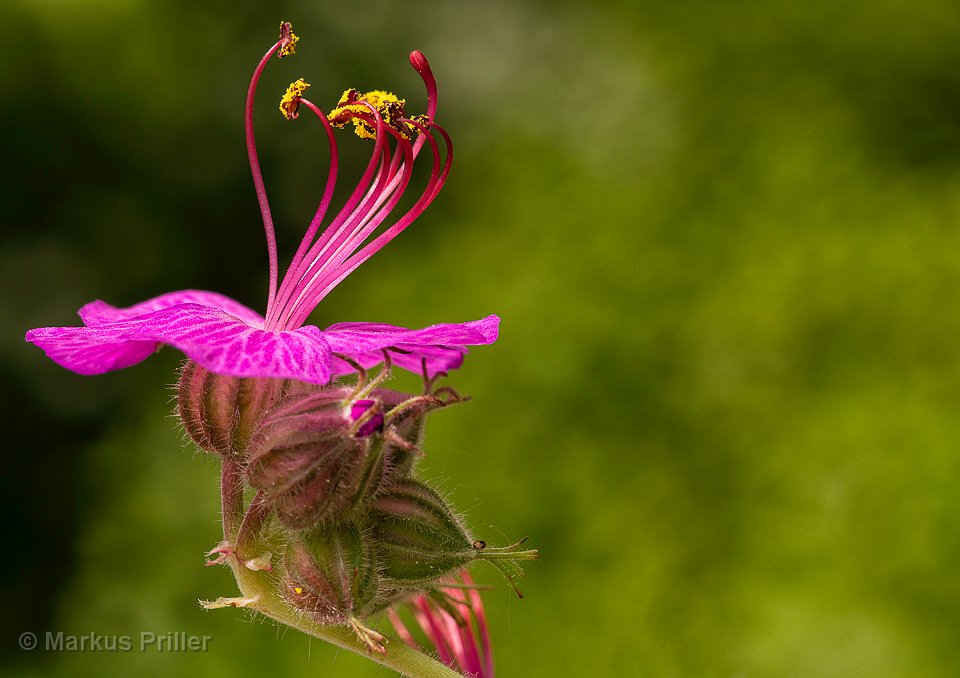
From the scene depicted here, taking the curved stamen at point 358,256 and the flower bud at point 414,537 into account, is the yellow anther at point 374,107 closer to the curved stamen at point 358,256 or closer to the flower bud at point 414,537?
the curved stamen at point 358,256

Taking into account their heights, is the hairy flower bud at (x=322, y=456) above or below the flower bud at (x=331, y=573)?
above

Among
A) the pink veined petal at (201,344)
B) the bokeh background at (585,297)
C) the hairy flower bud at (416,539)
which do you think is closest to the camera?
the pink veined petal at (201,344)

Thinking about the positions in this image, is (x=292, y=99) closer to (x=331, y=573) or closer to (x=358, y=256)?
(x=358, y=256)

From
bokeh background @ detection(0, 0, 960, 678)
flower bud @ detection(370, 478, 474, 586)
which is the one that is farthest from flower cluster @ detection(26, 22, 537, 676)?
bokeh background @ detection(0, 0, 960, 678)

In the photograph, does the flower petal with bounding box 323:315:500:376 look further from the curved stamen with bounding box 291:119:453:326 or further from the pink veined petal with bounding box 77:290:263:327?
the pink veined petal with bounding box 77:290:263:327

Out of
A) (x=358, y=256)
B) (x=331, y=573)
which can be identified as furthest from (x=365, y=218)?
(x=331, y=573)

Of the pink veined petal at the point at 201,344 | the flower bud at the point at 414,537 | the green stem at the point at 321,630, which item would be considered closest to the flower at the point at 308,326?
→ the pink veined petal at the point at 201,344

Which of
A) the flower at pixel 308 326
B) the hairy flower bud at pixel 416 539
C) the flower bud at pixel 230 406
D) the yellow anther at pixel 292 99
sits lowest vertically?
the hairy flower bud at pixel 416 539

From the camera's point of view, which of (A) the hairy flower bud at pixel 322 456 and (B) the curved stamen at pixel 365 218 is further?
(B) the curved stamen at pixel 365 218
